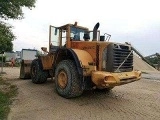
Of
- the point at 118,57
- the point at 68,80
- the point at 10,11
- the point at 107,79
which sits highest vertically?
the point at 10,11

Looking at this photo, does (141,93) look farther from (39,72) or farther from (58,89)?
(39,72)

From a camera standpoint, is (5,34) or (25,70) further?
(5,34)

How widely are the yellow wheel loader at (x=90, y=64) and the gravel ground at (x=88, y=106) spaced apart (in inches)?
20.3

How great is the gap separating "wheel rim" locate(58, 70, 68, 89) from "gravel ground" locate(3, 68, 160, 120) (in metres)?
0.42

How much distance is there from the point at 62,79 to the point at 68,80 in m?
0.61

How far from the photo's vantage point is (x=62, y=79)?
31.3 feet

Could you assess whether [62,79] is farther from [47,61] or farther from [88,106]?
[47,61]

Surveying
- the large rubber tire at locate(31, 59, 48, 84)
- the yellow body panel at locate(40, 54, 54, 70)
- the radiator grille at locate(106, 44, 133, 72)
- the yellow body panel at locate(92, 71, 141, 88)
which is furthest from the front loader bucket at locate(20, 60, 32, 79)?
the yellow body panel at locate(92, 71, 141, 88)

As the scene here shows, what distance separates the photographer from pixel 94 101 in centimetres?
909

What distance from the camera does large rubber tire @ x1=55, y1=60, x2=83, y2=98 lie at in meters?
8.88

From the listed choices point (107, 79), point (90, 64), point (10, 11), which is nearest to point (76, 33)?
point (90, 64)

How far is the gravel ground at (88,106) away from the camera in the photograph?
24.5ft

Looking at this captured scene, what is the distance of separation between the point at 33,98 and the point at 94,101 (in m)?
2.13

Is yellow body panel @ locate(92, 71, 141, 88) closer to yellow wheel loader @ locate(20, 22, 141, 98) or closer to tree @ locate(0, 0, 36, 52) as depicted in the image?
yellow wheel loader @ locate(20, 22, 141, 98)
